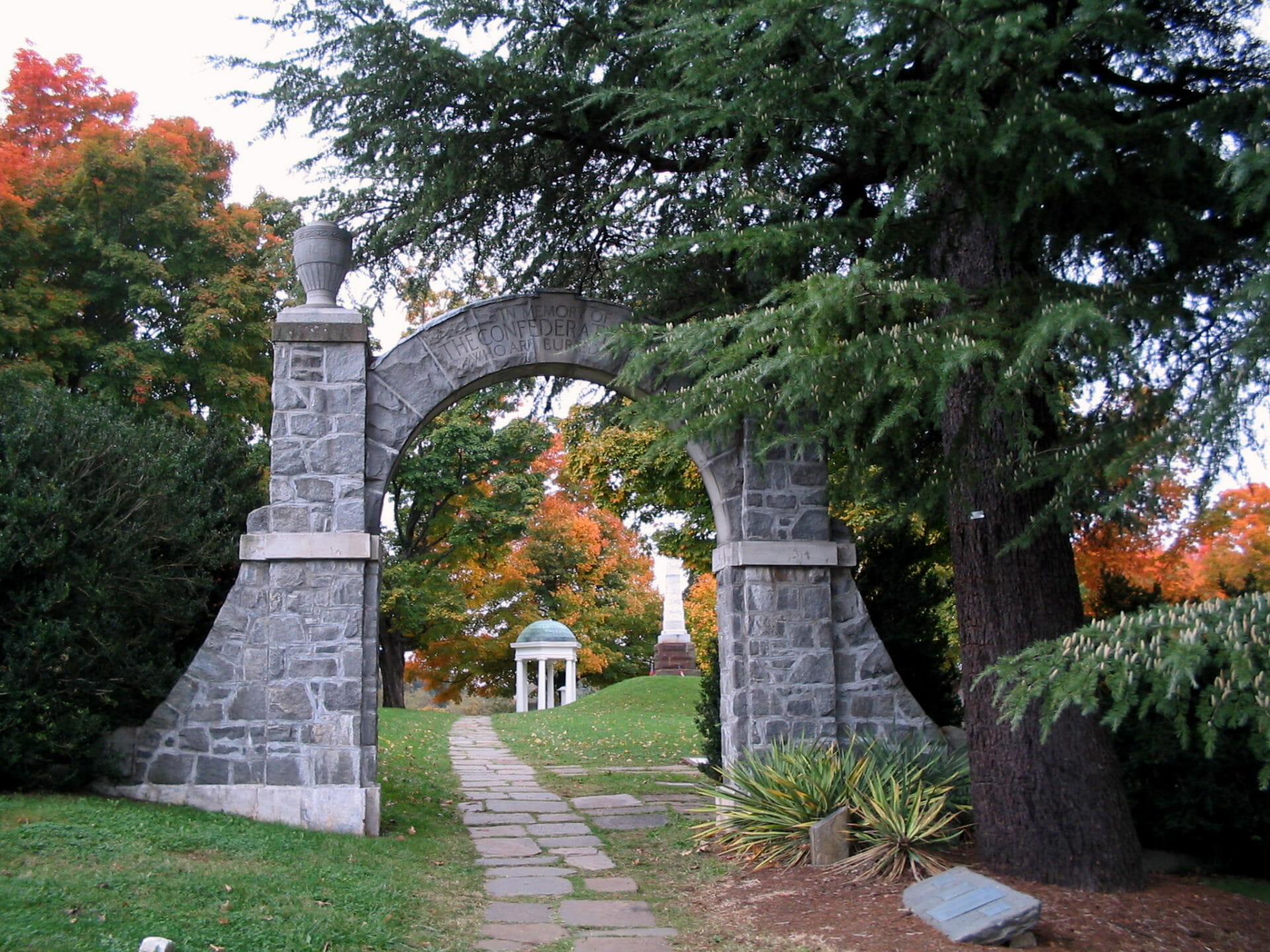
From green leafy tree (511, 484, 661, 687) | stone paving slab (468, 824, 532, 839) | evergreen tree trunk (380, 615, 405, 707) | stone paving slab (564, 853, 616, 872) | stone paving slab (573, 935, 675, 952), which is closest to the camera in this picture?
stone paving slab (573, 935, 675, 952)

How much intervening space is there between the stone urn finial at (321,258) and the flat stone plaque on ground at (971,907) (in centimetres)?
559

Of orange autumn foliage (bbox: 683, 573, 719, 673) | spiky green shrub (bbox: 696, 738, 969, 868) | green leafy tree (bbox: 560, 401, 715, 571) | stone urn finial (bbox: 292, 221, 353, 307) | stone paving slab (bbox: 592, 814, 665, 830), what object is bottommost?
stone paving slab (bbox: 592, 814, 665, 830)

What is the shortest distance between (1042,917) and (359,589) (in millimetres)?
4716

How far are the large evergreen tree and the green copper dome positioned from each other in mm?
16196

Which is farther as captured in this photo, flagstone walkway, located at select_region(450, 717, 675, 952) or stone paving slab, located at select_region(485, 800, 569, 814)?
stone paving slab, located at select_region(485, 800, 569, 814)

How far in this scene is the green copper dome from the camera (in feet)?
77.2

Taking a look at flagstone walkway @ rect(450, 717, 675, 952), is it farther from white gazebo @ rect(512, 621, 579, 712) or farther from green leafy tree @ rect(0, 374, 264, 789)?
white gazebo @ rect(512, 621, 579, 712)

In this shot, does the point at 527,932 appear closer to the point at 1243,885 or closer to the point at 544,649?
the point at 1243,885

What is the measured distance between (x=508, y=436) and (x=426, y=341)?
45.0 ft

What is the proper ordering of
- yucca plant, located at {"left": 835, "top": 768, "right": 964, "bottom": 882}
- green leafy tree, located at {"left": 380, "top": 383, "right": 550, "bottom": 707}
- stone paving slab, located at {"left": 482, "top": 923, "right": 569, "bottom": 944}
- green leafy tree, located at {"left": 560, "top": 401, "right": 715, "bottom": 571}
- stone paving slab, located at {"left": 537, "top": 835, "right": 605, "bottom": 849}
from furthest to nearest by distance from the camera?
1. green leafy tree, located at {"left": 380, "top": 383, "right": 550, "bottom": 707}
2. green leafy tree, located at {"left": 560, "top": 401, "right": 715, "bottom": 571}
3. stone paving slab, located at {"left": 537, "top": 835, "right": 605, "bottom": 849}
4. yucca plant, located at {"left": 835, "top": 768, "right": 964, "bottom": 882}
5. stone paving slab, located at {"left": 482, "top": 923, "right": 569, "bottom": 944}

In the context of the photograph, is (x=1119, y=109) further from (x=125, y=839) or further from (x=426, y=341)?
(x=125, y=839)

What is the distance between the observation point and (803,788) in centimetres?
670

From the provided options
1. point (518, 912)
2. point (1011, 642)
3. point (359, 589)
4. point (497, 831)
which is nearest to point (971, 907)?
point (1011, 642)

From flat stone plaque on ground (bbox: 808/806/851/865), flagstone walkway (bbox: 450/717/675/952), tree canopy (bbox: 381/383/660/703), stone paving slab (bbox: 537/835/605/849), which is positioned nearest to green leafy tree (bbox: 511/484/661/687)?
tree canopy (bbox: 381/383/660/703)
